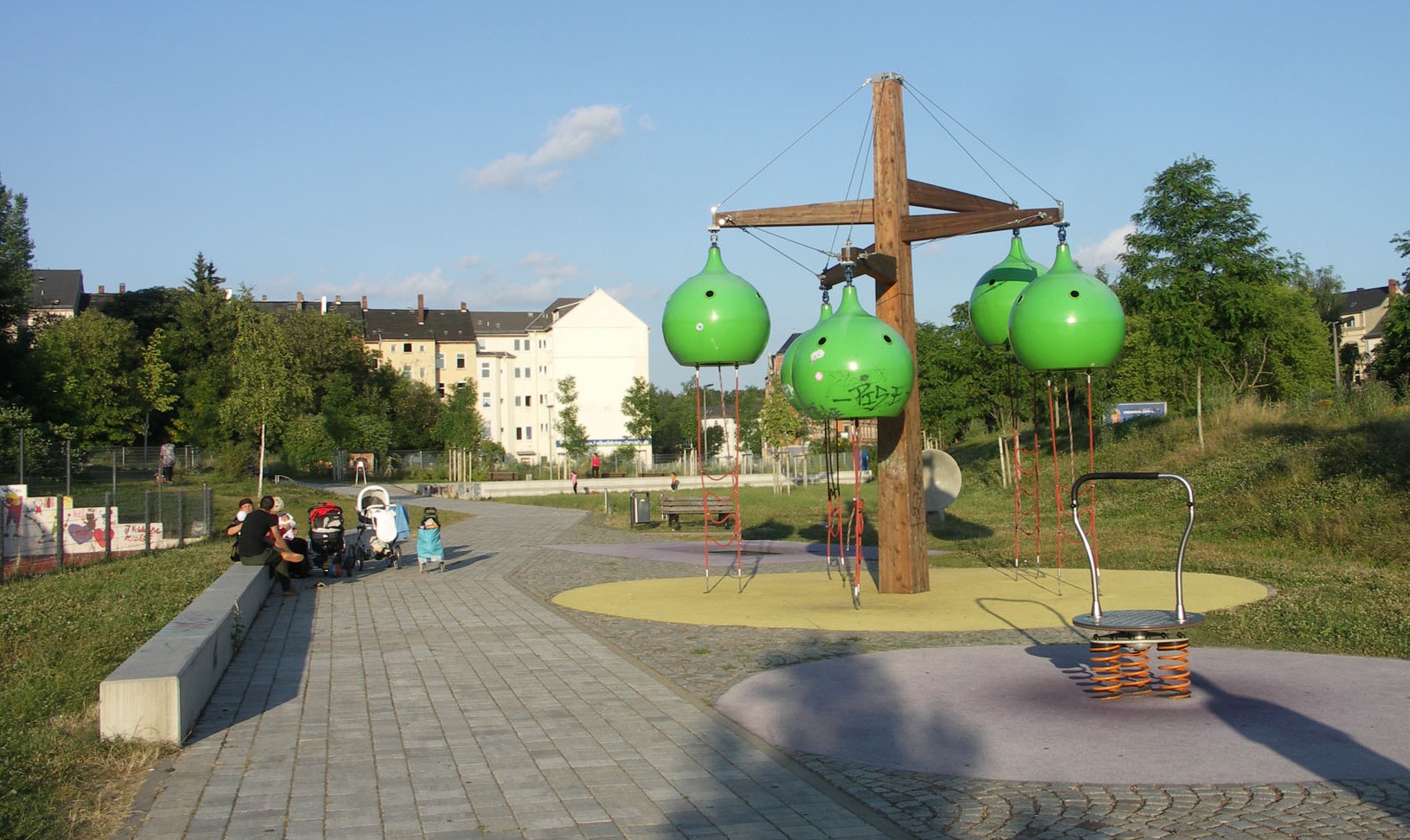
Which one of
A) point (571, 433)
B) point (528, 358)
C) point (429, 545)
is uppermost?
point (528, 358)

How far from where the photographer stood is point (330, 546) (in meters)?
19.4

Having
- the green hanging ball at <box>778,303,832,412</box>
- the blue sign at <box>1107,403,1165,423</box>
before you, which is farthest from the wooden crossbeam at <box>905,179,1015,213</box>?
the blue sign at <box>1107,403,1165,423</box>

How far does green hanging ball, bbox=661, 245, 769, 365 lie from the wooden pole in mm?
1939

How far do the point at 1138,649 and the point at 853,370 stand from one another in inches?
200

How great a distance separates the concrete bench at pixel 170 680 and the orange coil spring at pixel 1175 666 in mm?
6809

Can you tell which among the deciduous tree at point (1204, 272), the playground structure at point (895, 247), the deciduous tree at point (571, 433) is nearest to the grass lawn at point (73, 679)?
the playground structure at point (895, 247)

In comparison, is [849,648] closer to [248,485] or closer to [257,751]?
[257,751]

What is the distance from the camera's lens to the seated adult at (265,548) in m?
16.8

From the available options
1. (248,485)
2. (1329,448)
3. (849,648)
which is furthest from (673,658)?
(248,485)

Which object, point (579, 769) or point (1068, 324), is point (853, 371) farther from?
point (579, 769)

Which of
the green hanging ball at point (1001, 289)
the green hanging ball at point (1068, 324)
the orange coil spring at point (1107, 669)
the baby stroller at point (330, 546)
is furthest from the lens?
the baby stroller at point (330, 546)

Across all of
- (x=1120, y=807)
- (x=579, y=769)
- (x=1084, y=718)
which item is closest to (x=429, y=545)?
(x=579, y=769)

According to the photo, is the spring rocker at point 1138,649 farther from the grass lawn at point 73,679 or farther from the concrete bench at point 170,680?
the grass lawn at point 73,679

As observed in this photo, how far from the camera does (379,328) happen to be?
12506 cm
